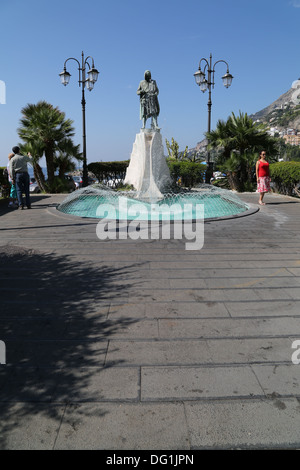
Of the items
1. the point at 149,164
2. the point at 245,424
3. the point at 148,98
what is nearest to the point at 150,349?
the point at 245,424

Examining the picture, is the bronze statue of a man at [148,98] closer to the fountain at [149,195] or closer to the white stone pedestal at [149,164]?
the fountain at [149,195]

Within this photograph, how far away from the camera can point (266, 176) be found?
10953 mm

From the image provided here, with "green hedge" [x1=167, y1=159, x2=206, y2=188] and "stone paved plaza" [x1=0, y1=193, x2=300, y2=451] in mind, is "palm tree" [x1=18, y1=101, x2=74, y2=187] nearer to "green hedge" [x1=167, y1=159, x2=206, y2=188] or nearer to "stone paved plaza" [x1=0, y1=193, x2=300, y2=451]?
"green hedge" [x1=167, y1=159, x2=206, y2=188]

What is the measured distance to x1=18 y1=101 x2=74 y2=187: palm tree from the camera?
16.9m

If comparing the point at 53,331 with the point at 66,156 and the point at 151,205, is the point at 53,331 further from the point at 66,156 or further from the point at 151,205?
the point at 66,156

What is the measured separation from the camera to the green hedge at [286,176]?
1306cm

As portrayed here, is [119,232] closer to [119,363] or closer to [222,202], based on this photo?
[119,363]

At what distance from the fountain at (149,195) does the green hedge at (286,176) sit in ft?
7.99

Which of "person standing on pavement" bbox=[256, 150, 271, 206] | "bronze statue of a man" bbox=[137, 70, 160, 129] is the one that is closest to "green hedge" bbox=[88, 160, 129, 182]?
"bronze statue of a man" bbox=[137, 70, 160, 129]

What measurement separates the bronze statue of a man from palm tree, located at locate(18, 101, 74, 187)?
4805 mm
